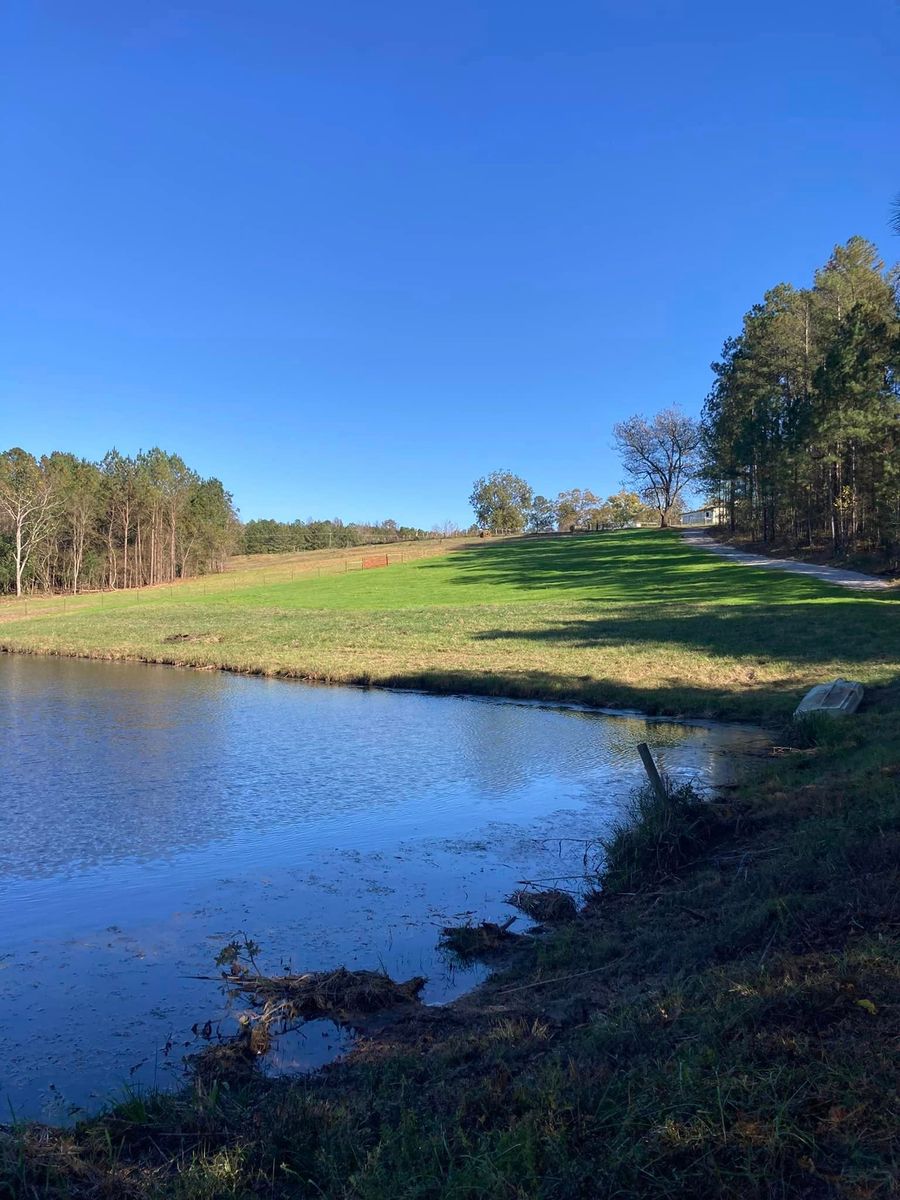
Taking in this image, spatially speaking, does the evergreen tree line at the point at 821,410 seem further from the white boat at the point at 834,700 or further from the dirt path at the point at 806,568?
the white boat at the point at 834,700

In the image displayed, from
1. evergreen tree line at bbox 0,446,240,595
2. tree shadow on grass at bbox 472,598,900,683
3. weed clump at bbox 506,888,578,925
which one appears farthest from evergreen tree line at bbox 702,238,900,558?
evergreen tree line at bbox 0,446,240,595

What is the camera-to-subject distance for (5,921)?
7137 mm

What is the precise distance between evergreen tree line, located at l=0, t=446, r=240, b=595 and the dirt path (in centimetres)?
4413

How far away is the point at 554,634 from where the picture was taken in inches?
1091

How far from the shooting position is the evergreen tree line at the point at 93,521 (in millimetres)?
66750

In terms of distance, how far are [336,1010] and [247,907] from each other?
2194 mm

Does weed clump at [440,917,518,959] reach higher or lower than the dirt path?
lower

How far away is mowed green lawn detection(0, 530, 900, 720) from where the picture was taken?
61.0ft

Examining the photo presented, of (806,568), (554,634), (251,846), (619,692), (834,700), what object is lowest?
(251,846)

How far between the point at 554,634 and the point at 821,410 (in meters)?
18.7

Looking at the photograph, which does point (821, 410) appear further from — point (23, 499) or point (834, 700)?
point (23, 499)

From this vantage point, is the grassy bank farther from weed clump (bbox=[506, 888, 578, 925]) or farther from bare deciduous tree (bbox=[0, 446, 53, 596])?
bare deciduous tree (bbox=[0, 446, 53, 596])

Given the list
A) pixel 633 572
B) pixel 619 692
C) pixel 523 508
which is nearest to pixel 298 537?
pixel 523 508

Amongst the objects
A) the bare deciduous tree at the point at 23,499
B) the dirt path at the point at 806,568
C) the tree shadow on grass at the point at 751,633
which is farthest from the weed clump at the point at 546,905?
the bare deciduous tree at the point at 23,499
